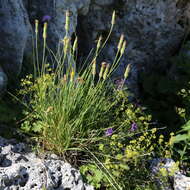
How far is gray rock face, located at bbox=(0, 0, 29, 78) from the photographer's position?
3338 millimetres

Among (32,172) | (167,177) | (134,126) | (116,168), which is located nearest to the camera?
(32,172)

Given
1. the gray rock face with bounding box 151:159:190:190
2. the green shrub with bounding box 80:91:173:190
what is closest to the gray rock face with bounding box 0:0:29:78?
the green shrub with bounding box 80:91:173:190

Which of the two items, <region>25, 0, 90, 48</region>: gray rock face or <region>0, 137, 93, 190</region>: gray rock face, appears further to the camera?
<region>25, 0, 90, 48</region>: gray rock face

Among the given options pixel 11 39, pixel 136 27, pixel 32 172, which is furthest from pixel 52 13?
pixel 32 172

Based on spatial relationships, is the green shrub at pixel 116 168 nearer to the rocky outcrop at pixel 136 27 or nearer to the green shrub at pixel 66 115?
the green shrub at pixel 66 115

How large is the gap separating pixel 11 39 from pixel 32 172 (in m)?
1.53

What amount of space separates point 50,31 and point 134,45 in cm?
166

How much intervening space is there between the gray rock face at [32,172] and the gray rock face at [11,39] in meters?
0.94

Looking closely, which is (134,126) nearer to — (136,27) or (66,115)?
(66,115)

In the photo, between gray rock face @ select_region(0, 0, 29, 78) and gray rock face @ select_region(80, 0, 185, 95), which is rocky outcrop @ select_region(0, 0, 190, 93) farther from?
gray rock face @ select_region(0, 0, 29, 78)

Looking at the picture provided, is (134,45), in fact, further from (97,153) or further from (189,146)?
(97,153)

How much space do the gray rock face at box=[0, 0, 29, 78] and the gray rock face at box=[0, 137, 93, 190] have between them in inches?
37.1

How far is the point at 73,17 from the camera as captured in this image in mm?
4238

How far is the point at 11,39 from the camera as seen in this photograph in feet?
11.0
